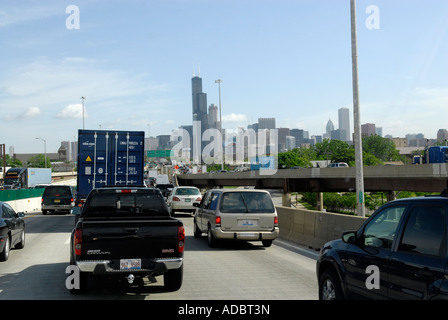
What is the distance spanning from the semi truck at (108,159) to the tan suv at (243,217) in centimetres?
850

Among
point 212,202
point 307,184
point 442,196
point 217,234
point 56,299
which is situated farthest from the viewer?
point 307,184

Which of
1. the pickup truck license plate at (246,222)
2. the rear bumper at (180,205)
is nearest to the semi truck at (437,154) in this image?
the rear bumper at (180,205)

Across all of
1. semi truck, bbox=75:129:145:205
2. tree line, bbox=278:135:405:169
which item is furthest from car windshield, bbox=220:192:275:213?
tree line, bbox=278:135:405:169

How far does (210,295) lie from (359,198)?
12.7 meters

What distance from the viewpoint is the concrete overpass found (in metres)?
35.7

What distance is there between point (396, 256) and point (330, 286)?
64.6 inches

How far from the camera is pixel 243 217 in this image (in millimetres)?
15359

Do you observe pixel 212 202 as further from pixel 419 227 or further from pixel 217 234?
pixel 419 227

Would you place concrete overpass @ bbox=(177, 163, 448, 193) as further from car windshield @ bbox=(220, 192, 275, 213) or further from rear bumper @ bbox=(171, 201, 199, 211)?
car windshield @ bbox=(220, 192, 275, 213)

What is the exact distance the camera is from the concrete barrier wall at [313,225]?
14.0m

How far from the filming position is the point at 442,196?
5199 millimetres
